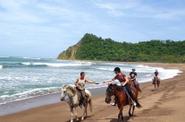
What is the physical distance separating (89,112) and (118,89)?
Answer: 4.14 metres

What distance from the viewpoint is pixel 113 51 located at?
176 metres

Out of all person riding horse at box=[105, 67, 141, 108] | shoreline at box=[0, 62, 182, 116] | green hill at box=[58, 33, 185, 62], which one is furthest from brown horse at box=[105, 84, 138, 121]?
green hill at box=[58, 33, 185, 62]

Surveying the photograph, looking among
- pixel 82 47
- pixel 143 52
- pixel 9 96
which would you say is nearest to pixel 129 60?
pixel 143 52

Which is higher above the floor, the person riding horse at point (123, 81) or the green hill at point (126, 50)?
the green hill at point (126, 50)

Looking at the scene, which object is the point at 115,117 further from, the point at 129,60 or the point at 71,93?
the point at 129,60

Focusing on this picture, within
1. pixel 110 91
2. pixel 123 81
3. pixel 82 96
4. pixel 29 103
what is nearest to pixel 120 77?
pixel 123 81

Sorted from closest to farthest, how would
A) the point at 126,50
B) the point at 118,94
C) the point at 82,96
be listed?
1. the point at 118,94
2. the point at 82,96
3. the point at 126,50

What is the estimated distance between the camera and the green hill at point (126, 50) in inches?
6186

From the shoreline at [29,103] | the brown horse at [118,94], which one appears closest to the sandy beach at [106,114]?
the shoreline at [29,103]

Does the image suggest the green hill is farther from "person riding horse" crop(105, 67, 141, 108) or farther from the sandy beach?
"person riding horse" crop(105, 67, 141, 108)

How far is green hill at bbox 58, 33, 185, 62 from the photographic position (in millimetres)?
157125

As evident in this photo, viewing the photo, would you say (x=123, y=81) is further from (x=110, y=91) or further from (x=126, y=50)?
(x=126, y=50)

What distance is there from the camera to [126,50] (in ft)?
584

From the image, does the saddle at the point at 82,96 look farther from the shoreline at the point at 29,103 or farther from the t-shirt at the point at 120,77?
the shoreline at the point at 29,103
